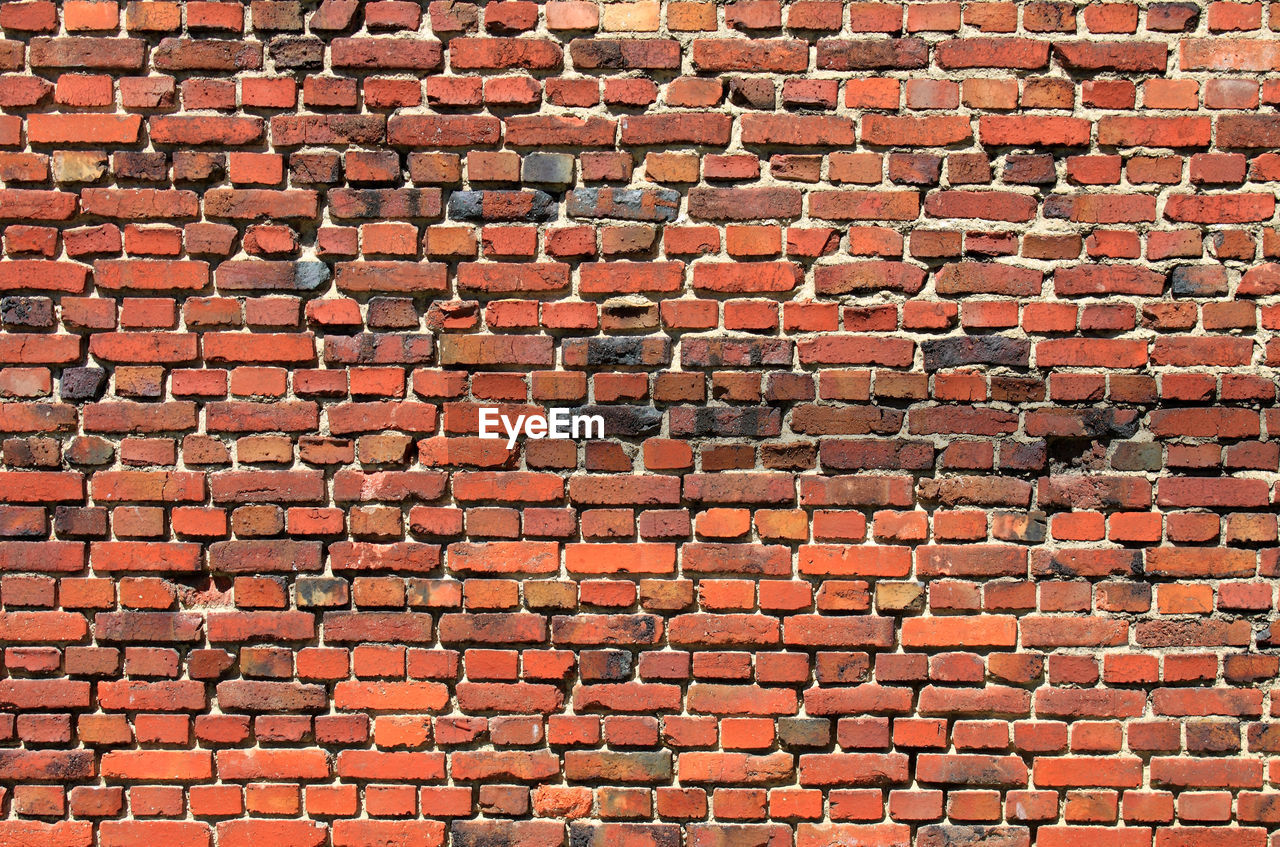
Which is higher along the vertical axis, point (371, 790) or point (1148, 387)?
point (1148, 387)

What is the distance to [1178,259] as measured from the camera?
1.92m

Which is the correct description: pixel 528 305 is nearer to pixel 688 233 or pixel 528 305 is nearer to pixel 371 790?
pixel 688 233

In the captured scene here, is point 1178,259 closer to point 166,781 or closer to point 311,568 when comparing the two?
point 311,568

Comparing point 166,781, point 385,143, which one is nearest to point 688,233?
point 385,143

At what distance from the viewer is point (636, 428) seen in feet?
6.36

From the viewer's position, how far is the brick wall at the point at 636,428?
1.92m

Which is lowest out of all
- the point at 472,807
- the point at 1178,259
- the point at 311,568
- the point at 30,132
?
the point at 472,807

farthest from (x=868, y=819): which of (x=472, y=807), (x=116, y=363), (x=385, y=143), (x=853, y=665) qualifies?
(x=116, y=363)

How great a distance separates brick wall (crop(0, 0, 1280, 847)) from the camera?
6.31 ft

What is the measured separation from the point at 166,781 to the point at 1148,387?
253 centimetres

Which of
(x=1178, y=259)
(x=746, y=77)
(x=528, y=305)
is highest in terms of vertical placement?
(x=746, y=77)

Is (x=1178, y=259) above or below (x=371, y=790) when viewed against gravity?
above

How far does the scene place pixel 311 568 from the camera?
6.41 feet

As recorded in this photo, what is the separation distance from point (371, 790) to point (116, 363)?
1.20m
